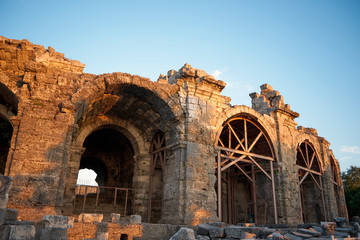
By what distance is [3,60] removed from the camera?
337 inches

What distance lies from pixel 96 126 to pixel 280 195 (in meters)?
7.29

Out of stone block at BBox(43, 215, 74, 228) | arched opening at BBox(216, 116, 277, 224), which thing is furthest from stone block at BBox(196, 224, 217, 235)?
stone block at BBox(43, 215, 74, 228)

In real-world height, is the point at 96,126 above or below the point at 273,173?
above

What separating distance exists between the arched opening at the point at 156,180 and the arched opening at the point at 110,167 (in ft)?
4.74

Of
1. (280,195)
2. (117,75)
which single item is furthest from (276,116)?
(117,75)

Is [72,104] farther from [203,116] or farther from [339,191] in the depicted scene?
[339,191]

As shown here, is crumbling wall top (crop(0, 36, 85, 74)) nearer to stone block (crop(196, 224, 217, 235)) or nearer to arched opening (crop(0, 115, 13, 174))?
arched opening (crop(0, 115, 13, 174))

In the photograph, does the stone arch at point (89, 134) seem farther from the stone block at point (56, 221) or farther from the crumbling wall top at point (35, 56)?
the stone block at point (56, 221)

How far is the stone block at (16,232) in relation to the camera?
3662 mm

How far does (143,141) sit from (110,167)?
165 inches

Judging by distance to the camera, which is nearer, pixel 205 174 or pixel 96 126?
pixel 205 174

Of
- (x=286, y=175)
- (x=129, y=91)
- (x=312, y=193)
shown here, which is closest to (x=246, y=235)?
(x=129, y=91)

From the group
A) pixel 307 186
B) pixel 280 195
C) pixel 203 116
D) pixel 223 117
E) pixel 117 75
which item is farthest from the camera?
pixel 307 186

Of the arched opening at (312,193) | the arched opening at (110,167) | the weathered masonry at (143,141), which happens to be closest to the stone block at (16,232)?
the weathered masonry at (143,141)
